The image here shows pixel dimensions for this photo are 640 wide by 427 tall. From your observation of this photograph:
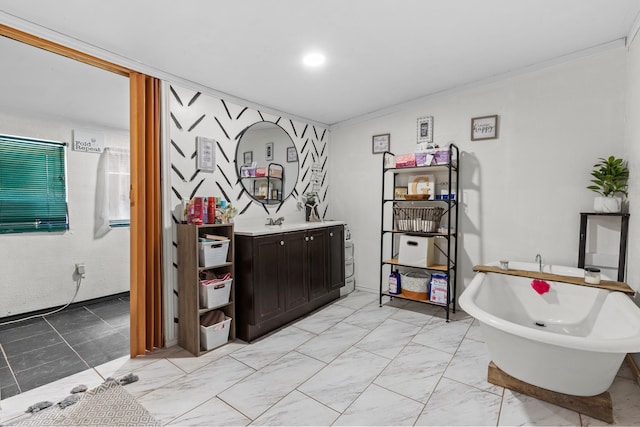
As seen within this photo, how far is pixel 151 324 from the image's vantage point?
2455 millimetres

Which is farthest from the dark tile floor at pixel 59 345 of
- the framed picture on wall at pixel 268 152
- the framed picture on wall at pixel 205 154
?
the framed picture on wall at pixel 268 152

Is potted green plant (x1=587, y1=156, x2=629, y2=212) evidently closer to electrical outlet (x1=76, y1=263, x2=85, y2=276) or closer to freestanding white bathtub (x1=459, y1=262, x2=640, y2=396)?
freestanding white bathtub (x1=459, y1=262, x2=640, y2=396)

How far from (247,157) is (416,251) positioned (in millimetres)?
2054

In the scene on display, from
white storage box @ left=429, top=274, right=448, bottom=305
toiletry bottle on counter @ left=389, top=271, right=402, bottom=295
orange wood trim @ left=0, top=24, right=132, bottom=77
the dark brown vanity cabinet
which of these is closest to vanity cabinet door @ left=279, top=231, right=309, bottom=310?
the dark brown vanity cabinet

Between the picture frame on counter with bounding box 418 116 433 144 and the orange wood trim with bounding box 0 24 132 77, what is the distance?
2849mm

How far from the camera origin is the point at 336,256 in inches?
144

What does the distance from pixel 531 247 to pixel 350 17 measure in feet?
8.39

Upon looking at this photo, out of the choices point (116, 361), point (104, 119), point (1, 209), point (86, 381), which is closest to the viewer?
point (86, 381)

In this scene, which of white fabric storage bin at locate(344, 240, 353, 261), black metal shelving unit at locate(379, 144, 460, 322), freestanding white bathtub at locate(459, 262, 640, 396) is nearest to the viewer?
freestanding white bathtub at locate(459, 262, 640, 396)

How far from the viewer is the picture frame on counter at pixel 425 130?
3.38 meters

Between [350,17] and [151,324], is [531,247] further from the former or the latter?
[151,324]

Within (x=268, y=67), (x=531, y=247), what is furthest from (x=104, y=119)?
(x=531, y=247)

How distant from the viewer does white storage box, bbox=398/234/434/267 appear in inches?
124

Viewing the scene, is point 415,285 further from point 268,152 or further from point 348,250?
point 268,152
